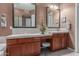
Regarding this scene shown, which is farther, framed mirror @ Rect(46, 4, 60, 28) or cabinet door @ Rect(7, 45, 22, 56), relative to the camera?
framed mirror @ Rect(46, 4, 60, 28)

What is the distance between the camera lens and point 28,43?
186cm

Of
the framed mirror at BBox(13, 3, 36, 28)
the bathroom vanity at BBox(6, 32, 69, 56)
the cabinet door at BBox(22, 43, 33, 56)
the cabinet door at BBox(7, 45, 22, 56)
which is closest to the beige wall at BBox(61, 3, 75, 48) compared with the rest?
the bathroom vanity at BBox(6, 32, 69, 56)

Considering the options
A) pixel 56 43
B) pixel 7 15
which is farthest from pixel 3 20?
pixel 56 43

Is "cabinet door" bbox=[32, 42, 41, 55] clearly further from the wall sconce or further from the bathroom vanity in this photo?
the wall sconce

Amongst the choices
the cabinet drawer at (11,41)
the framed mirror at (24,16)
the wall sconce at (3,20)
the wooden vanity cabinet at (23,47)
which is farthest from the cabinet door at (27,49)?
the wall sconce at (3,20)

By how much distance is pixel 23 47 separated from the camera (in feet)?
6.05

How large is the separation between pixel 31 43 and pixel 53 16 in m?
0.56

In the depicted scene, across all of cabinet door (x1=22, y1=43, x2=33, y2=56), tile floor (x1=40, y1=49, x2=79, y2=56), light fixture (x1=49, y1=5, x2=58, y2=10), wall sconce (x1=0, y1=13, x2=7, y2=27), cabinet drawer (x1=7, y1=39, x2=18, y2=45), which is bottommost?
tile floor (x1=40, y1=49, x2=79, y2=56)

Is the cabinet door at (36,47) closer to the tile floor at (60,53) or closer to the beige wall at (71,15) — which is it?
the tile floor at (60,53)

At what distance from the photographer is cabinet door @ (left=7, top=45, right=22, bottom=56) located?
68.9 inches

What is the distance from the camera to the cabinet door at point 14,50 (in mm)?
1749

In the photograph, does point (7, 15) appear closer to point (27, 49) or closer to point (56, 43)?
point (27, 49)

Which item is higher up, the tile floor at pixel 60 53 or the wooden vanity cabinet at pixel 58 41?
the wooden vanity cabinet at pixel 58 41

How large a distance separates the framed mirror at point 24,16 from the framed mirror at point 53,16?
234 mm
